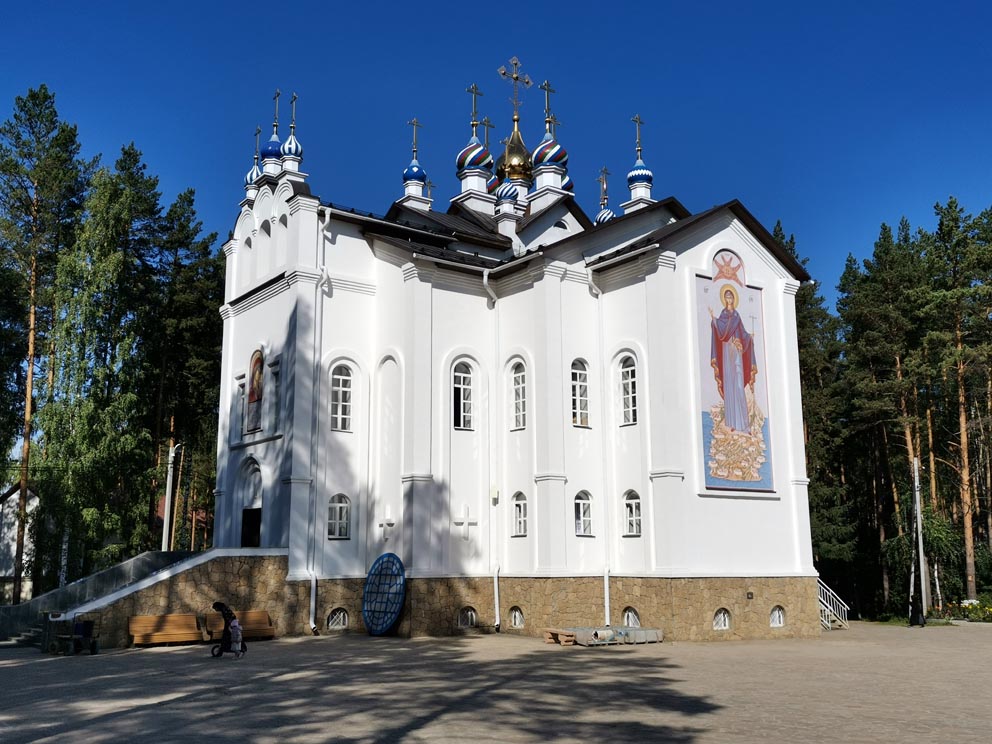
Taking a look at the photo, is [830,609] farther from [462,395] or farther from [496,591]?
[462,395]

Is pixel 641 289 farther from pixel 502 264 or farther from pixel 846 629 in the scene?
pixel 846 629

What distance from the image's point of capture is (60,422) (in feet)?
75.9

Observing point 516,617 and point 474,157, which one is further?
point 474,157

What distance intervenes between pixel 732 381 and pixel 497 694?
1087cm

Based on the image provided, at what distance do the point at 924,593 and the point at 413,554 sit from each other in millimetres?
13811

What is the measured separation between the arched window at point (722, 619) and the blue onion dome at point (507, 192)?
513 inches

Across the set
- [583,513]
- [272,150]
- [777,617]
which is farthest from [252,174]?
[777,617]

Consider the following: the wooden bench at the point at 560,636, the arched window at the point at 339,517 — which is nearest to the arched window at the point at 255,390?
the arched window at the point at 339,517

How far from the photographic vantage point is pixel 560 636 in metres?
16.7

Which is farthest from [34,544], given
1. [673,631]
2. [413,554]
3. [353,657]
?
[673,631]

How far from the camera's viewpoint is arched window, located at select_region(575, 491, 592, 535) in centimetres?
1912

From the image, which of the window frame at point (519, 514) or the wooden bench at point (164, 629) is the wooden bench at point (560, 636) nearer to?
the window frame at point (519, 514)

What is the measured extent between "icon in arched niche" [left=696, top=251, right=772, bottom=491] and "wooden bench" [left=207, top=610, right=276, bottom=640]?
29.2 feet

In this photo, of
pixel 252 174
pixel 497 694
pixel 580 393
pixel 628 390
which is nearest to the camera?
pixel 497 694
